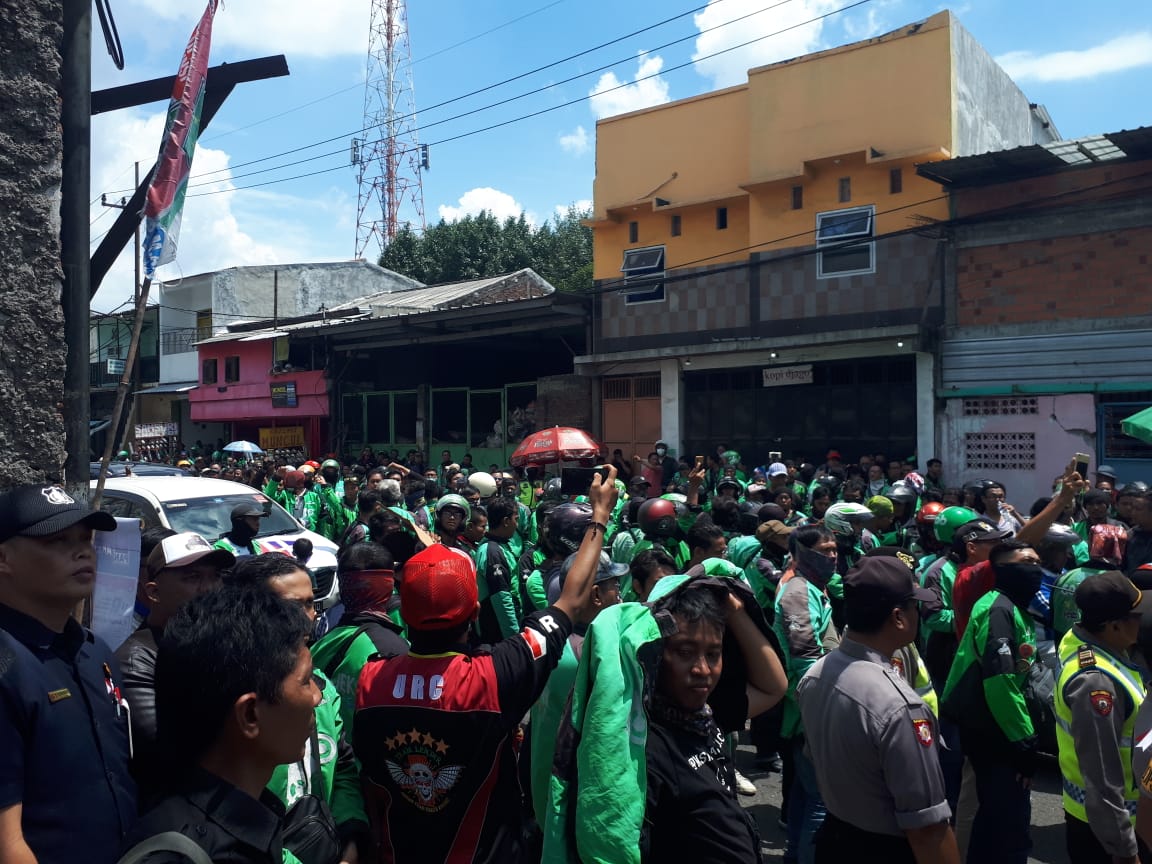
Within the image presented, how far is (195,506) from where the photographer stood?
891cm

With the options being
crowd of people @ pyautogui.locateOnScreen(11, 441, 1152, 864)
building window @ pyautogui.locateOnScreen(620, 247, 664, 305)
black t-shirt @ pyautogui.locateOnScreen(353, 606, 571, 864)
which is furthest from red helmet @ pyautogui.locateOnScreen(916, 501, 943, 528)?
building window @ pyautogui.locateOnScreen(620, 247, 664, 305)

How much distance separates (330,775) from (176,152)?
2382 mm

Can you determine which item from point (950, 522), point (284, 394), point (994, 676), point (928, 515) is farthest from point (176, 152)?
point (284, 394)

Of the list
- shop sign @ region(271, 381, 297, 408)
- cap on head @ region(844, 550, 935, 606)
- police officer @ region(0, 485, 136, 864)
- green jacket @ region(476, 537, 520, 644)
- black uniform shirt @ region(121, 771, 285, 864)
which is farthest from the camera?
shop sign @ region(271, 381, 297, 408)

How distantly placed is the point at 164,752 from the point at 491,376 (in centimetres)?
2389

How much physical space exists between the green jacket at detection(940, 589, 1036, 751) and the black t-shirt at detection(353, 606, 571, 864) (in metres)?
2.50

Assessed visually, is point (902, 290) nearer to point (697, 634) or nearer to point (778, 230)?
point (778, 230)

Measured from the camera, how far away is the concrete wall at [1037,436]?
1380 centimetres

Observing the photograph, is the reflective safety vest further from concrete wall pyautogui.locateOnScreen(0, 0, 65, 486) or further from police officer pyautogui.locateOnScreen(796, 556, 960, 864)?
concrete wall pyautogui.locateOnScreen(0, 0, 65, 486)

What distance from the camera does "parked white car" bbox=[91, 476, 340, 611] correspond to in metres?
8.55

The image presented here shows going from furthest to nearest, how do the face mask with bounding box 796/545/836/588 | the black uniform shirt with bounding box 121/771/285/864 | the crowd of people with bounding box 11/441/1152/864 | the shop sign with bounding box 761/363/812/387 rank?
the shop sign with bounding box 761/363/812/387
the face mask with bounding box 796/545/836/588
the crowd of people with bounding box 11/441/1152/864
the black uniform shirt with bounding box 121/771/285/864

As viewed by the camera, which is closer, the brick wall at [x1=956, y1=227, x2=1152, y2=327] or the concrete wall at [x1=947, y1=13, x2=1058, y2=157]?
the brick wall at [x1=956, y1=227, x2=1152, y2=327]

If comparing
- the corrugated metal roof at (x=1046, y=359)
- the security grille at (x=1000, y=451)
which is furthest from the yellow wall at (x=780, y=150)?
the security grille at (x=1000, y=451)

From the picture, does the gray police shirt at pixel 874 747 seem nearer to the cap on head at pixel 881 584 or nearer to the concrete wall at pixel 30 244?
the cap on head at pixel 881 584
